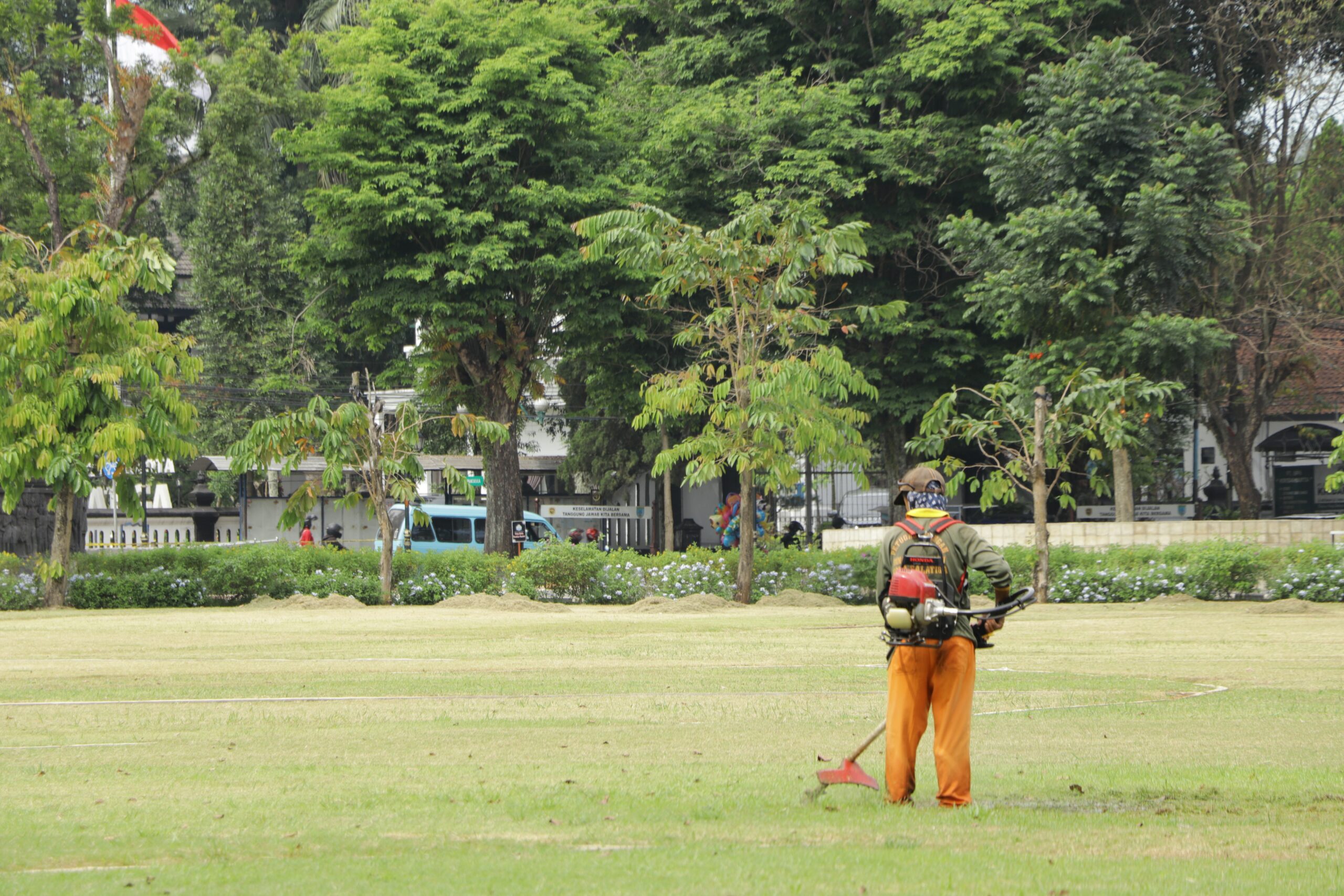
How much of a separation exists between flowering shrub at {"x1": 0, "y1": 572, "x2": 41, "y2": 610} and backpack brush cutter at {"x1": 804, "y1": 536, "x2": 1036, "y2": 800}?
22.0 meters

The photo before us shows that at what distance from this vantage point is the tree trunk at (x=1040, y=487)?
23.7m

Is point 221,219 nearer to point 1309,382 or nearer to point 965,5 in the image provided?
point 965,5

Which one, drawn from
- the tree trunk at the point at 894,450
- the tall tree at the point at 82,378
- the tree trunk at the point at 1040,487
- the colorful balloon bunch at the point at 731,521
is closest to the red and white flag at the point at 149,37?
the tall tree at the point at 82,378

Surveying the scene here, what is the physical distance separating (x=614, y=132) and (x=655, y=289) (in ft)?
34.5

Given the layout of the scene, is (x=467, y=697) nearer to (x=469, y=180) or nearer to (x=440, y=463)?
(x=469, y=180)

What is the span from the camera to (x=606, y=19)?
133 feet

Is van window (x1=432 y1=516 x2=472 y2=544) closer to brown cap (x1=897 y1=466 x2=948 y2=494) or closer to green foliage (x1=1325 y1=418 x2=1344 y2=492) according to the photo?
green foliage (x1=1325 y1=418 x2=1344 y2=492)

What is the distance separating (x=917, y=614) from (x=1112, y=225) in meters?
25.3

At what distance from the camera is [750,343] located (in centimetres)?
2611

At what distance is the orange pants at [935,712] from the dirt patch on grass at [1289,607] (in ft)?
54.8

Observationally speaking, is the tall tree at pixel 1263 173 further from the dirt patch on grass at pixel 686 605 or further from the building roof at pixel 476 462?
the building roof at pixel 476 462

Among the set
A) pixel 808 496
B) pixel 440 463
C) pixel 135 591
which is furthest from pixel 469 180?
pixel 440 463

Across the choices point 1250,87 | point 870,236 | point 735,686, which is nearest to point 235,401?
point 870,236

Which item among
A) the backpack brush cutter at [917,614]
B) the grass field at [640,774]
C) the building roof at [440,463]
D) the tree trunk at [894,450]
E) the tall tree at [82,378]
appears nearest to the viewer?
the grass field at [640,774]
